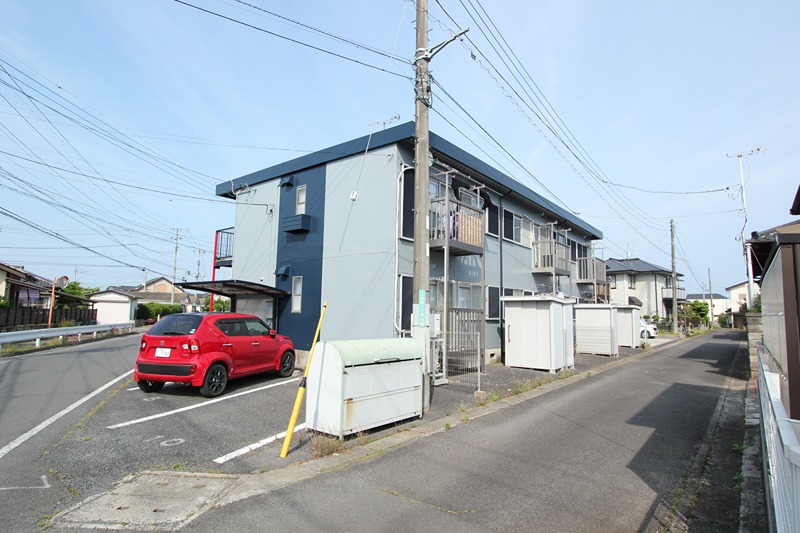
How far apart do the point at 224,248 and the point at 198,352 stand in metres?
9.85

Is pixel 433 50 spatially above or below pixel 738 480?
above

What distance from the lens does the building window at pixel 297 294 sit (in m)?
13.5

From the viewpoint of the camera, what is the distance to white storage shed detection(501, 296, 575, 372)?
13.2 m

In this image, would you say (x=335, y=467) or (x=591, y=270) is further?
(x=591, y=270)

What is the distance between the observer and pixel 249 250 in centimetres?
1578

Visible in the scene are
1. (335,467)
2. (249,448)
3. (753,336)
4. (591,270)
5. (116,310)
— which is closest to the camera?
(335,467)

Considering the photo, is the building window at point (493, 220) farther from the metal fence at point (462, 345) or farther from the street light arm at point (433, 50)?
the street light arm at point (433, 50)

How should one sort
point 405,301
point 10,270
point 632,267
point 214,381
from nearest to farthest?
point 214,381, point 405,301, point 10,270, point 632,267

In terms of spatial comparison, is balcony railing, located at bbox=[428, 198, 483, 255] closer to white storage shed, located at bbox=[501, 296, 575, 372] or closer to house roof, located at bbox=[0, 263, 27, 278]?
white storage shed, located at bbox=[501, 296, 575, 372]

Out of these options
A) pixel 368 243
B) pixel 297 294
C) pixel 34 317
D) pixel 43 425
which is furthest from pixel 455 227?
pixel 34 317

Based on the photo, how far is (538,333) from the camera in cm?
1339

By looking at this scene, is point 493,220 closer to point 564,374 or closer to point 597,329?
point 564,374

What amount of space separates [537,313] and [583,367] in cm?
279

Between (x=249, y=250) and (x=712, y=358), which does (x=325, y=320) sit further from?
(x=712, y=358)
